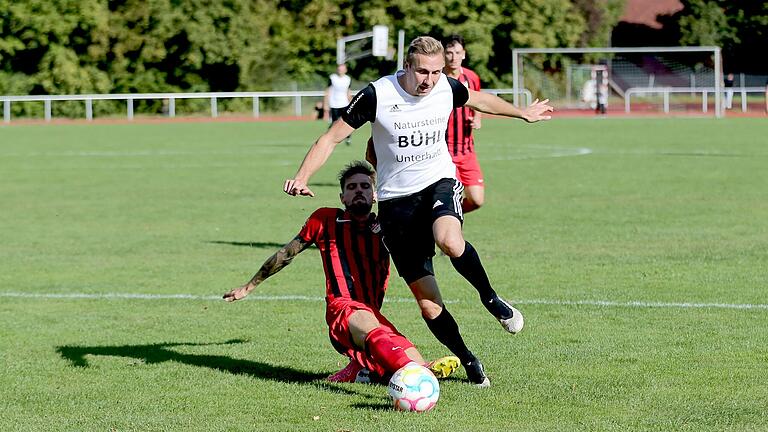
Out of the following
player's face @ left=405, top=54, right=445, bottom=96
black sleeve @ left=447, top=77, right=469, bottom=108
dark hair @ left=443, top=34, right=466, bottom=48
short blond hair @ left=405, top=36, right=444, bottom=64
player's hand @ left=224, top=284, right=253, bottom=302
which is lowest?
player's hand @ left=224, top=284, right=253, bottom=302

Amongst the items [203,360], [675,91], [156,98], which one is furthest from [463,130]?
[156,98]

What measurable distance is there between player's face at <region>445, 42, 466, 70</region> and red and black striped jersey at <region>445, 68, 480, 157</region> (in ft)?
1.14

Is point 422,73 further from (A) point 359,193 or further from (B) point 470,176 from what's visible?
(B) point 470,176

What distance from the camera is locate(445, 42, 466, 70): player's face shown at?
11789 mm

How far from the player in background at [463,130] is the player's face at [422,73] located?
4568 millimetres

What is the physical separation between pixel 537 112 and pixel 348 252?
1.60 meters

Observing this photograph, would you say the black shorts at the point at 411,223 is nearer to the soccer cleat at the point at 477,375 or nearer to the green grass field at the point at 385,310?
the soccer cleat at the point at 477,375

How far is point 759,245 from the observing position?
551 inches

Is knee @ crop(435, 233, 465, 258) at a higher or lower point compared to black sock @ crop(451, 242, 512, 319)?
higher

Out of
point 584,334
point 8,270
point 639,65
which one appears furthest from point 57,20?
point 584,334

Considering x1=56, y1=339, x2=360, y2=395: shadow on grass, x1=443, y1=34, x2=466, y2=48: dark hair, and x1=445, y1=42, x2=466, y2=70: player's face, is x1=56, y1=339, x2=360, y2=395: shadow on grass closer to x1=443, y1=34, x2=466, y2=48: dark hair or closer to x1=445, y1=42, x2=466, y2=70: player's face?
x1=445, y1=42, x2=466, y2=70: player's face

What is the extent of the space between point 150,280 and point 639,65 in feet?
167

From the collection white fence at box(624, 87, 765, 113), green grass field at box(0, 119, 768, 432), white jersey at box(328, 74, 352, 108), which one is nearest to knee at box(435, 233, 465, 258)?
green grass field at box(0, 119, 768, 432)

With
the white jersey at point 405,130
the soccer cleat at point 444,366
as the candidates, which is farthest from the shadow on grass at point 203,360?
the white jersey at point 405,130
